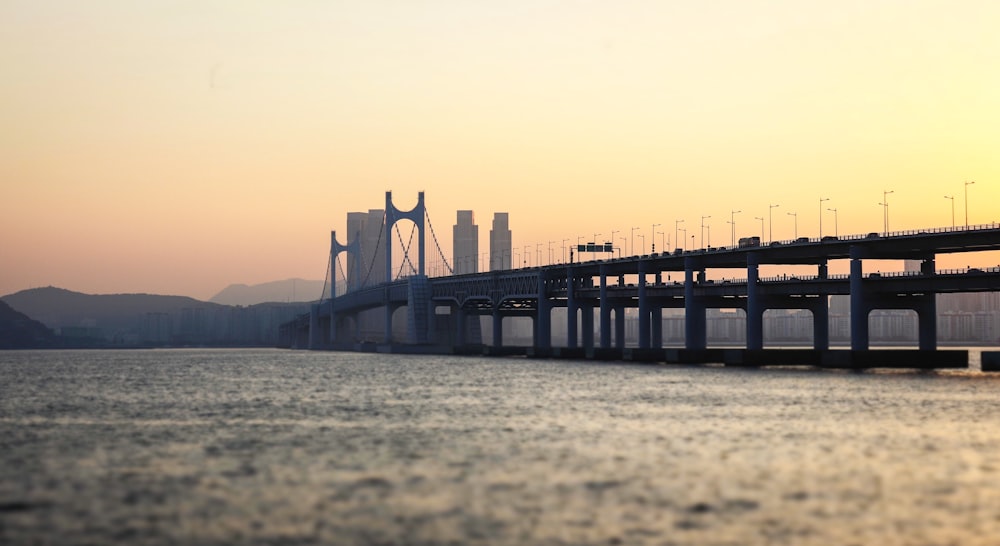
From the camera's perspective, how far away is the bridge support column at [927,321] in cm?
13157

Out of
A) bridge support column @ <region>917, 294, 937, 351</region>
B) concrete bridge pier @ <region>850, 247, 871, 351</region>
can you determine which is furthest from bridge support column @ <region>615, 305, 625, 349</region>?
concrete bridge pier @ <region>850, 247, 871, 351</region>

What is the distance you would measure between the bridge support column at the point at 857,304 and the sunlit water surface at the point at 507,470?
43.0 metres

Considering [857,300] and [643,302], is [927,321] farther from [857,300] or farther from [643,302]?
[643,302]

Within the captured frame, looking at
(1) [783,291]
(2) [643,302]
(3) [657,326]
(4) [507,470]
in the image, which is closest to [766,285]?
(1) [783,291]

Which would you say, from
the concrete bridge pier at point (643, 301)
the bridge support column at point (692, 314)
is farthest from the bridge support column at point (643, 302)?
the bridge support column at point (692, 314)

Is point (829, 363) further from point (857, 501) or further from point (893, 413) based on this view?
point (857, 501)

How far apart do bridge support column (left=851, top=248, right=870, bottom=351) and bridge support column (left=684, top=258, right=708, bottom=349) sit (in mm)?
27910

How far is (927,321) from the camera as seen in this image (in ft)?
434

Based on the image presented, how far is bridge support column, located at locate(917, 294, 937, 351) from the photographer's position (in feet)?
432

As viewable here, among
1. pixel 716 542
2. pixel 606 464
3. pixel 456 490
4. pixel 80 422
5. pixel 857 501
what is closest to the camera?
pixel 716 542

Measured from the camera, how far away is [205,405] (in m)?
70.8

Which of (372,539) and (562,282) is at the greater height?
(562,282)

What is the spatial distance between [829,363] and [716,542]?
104141mm

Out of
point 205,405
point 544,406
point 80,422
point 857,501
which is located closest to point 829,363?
point 544,406
